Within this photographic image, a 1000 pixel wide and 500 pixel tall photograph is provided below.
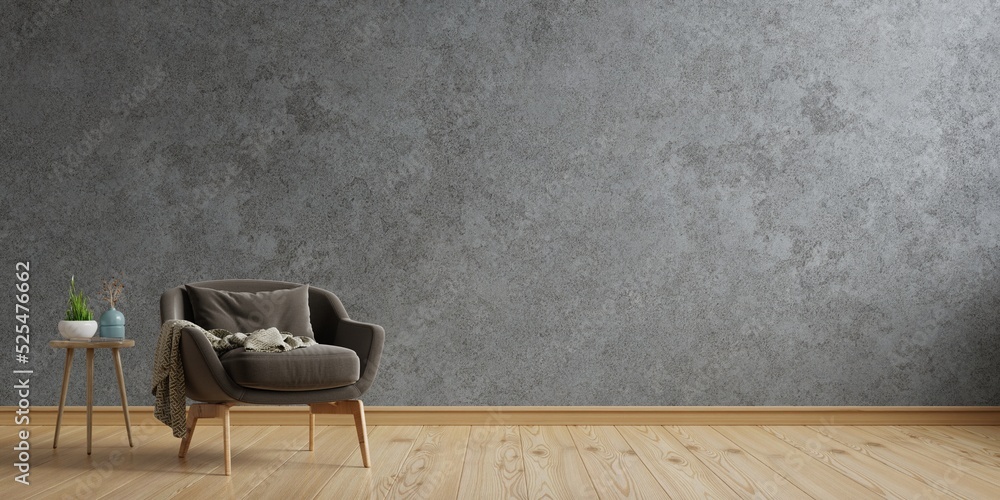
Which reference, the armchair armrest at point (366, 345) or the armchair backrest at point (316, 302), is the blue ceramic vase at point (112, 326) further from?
the armchair armrest at point (366, 345)

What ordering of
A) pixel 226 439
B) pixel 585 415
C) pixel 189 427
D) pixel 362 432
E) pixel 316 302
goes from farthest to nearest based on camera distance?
pixel 585 415 → pixel 316 302 → pixel 189 427 → pixel 362 432 → pixel 226 439

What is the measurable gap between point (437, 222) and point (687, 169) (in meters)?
1.31

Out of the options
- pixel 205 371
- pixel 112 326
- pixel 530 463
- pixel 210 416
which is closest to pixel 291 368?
pixel 205 371

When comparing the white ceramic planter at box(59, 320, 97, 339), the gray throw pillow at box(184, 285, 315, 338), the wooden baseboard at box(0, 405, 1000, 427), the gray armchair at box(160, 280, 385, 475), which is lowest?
the wooden baseboard at box(0, 405, 1000, 427)

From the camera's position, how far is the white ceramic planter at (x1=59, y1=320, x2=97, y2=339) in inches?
138

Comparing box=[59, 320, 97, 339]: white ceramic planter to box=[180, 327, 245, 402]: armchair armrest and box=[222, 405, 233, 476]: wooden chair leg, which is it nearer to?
box=[180, 327, 245, 402]: armchair armrest

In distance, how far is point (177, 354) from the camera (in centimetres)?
311

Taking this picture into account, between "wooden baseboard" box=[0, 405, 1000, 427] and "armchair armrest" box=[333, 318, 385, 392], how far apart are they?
82 cm

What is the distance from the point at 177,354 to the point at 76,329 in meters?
0.73

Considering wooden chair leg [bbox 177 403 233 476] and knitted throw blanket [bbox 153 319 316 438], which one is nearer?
wooden chair leg [bbox 177 403 233 476]

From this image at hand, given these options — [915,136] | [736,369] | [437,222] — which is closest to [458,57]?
[437,222]

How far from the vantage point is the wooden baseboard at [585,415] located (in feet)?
13.5

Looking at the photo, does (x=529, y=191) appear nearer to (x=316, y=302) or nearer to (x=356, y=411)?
(x=316, y=302)

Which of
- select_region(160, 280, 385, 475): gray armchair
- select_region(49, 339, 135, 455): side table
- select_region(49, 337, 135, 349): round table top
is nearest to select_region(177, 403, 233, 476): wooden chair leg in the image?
select_region(160, 280, 385, 475): gray armchair
